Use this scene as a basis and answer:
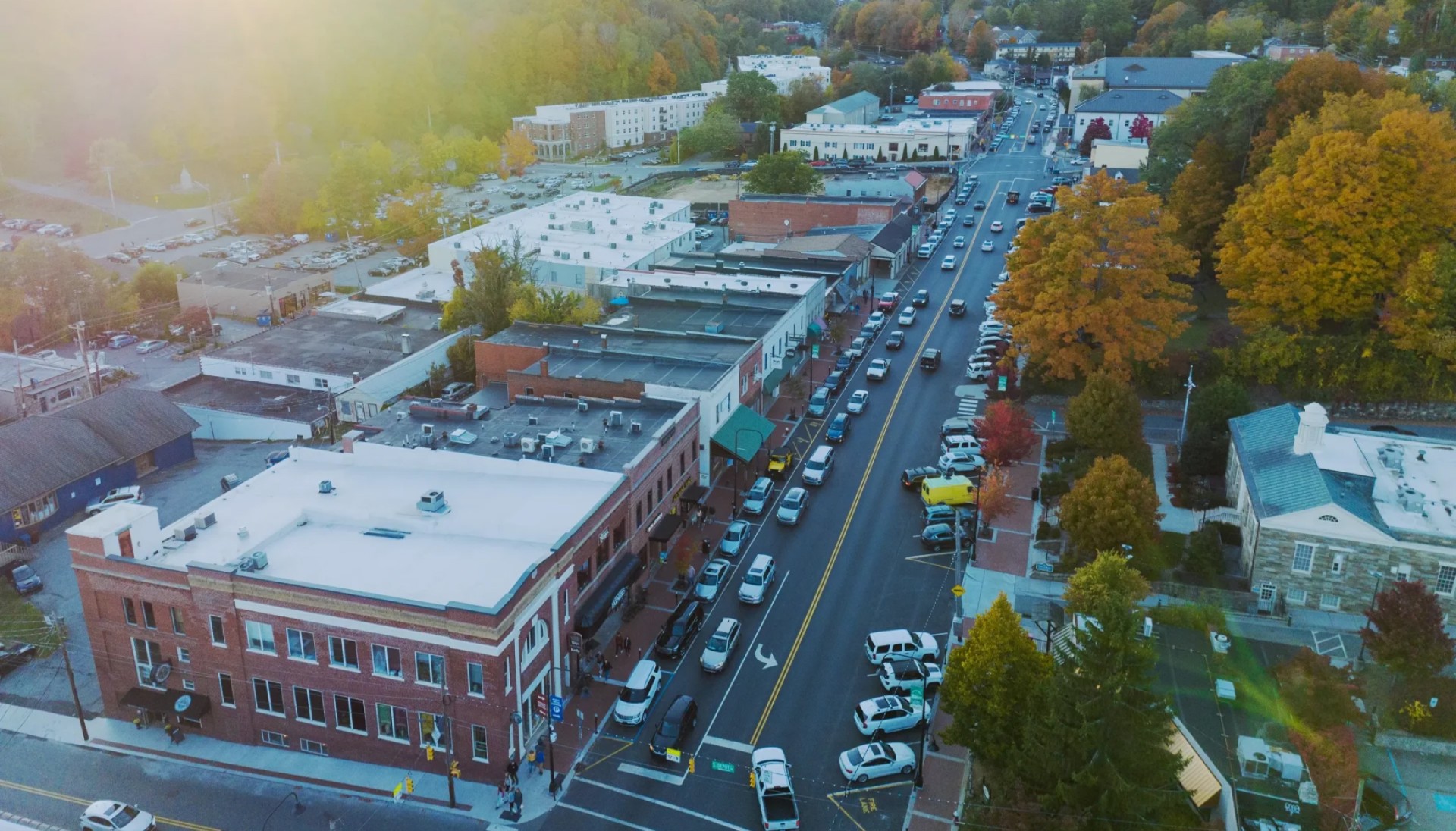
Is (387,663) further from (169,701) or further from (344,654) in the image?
(169,701)

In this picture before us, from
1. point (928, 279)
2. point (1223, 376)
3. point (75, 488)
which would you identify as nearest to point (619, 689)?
point (75, 488)

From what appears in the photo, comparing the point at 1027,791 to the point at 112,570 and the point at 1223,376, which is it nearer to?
the point at 112,570

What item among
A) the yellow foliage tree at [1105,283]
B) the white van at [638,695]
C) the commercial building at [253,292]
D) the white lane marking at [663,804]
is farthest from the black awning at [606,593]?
the commercial building at [253,292]

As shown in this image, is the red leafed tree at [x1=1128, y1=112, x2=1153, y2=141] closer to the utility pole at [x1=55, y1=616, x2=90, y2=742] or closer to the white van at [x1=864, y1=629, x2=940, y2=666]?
the white van at [x1=864, y1=629, x2=940, y2=666]

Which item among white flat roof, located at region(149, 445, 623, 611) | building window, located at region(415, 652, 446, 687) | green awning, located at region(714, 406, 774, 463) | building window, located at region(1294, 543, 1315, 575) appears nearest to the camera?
building window, located at region(415, 652, 446, 687)

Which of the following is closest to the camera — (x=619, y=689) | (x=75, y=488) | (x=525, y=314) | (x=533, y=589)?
(x=533, y=589)

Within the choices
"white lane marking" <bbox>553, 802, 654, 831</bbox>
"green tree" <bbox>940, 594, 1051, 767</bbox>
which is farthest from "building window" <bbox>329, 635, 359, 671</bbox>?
"green tree" <bbox>940, 594, 1051, 767</bbox>

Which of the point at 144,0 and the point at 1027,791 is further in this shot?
the point at 144,0

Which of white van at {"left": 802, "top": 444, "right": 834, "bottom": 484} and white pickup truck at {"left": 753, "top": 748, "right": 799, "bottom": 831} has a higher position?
white van at {"left": 802, "top": 444, "right": 834, "bottom": 484}
